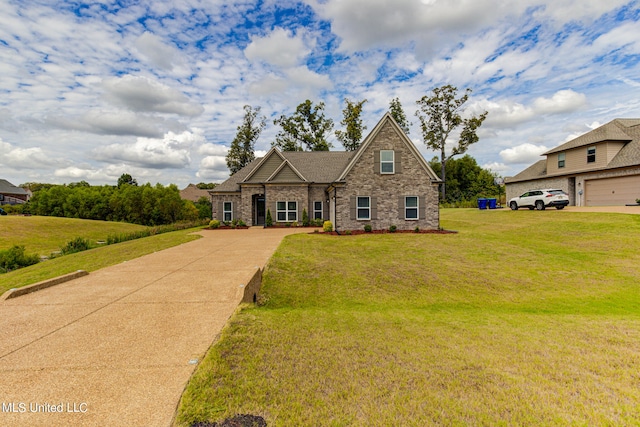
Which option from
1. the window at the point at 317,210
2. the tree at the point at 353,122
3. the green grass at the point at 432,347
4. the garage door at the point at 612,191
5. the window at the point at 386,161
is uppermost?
the tree at the point at 353,122

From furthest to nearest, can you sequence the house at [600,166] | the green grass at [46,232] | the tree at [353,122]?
the tree at [353,122], the green grass at [46,232], the house at [600,166]

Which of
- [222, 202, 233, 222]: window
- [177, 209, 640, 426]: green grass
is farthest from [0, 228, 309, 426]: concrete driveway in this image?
[222, 202, 233, 222]: window

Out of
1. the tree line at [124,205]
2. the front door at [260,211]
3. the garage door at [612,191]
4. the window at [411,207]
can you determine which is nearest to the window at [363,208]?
the window at [411,207]

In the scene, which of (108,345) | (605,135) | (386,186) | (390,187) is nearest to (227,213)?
(386,186)

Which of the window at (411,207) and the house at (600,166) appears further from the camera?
the house at (600,166)

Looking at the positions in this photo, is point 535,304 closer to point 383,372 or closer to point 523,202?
point 383,372

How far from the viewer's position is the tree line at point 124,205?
43.7 m

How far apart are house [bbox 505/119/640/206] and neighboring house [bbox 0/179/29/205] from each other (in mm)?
99343

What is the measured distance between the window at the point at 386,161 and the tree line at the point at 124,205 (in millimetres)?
30483

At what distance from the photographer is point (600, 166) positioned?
2309cm

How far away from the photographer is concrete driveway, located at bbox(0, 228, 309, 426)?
2758mm

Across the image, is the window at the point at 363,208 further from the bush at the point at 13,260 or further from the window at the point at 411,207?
the bush at the point at 13,260

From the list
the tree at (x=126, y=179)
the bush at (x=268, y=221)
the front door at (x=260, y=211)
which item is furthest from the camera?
the tree at (x=126, y=179)

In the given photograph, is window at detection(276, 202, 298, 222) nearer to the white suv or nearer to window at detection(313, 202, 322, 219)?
window at detection(313, 202, 322, 219)
